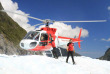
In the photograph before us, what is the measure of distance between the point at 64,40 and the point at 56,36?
72.0 inches

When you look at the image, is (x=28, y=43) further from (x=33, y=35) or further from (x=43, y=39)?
(x=43, y=39)

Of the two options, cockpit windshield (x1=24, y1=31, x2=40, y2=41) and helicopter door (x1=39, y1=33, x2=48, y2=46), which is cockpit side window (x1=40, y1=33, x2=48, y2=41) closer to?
helicopter door (x1=39, y1=33, x2=48, y2=46)

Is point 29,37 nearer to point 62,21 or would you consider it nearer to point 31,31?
point 31,31

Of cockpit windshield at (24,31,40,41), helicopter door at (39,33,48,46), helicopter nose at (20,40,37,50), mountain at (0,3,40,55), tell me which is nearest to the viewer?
helicopter nose at (20,40,37,50)

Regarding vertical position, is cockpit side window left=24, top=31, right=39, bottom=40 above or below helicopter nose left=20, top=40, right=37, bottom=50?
above

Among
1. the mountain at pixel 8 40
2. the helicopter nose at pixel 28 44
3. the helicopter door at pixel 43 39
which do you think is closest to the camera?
the helicopter nose at pixel 28 44

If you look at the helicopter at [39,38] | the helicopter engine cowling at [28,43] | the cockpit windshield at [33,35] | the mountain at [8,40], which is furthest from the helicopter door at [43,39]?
the mountain at [8,40]

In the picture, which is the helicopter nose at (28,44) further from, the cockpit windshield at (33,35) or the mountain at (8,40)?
the mountain at (8,40)

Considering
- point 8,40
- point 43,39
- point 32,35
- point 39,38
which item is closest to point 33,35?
point 32,35

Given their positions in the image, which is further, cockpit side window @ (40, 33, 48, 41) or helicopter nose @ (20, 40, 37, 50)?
cockpit side window @ (40, 33, 48, 41)

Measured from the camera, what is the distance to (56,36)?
1711 centimetres

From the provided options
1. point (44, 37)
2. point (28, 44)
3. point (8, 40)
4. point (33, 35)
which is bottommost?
point (28, 44)

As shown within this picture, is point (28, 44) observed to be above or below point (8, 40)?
below

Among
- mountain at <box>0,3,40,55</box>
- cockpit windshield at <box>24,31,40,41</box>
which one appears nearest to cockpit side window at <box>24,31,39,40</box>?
cockpit windshield at <box>24,31,40,41</box>
